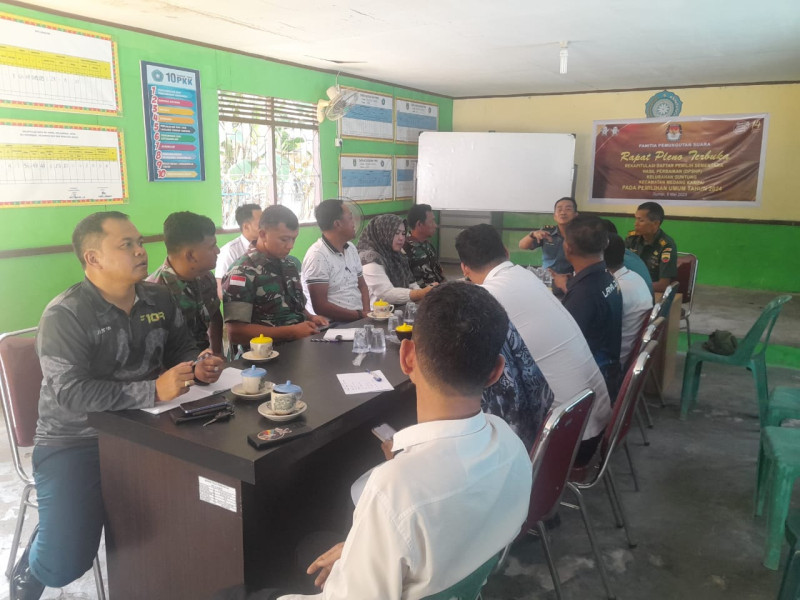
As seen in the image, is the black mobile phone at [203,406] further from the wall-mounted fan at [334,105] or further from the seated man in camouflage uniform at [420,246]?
the wall-mounted fan at [334,105]

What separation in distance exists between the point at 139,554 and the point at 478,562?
118cm

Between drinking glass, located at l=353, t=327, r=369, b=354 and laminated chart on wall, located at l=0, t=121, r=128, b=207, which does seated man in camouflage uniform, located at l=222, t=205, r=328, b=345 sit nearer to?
drinking glass, located at l=353, t=327, r=369, b=354

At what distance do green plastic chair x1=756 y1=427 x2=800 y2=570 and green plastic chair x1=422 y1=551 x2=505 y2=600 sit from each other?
55.2 inches

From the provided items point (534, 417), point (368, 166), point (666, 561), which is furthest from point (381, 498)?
point (368, 166)

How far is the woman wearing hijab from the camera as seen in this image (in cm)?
365

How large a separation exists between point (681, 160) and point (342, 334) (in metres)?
6.19

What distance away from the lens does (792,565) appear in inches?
65.2

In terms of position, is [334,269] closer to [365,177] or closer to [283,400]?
[283,400]

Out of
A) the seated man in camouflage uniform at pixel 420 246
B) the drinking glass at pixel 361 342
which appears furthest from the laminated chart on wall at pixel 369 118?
the drinking glass at pixel 361 342

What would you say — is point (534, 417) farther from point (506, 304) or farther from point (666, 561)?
point (666, 561)

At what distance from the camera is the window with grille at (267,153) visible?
4.91 m

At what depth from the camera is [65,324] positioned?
1.65m

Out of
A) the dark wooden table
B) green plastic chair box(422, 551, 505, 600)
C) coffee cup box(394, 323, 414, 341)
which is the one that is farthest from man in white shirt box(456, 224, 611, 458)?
green plastic chair box(422, 551, 505, 600)

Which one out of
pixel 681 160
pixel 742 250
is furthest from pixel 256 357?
pixel 742 250
